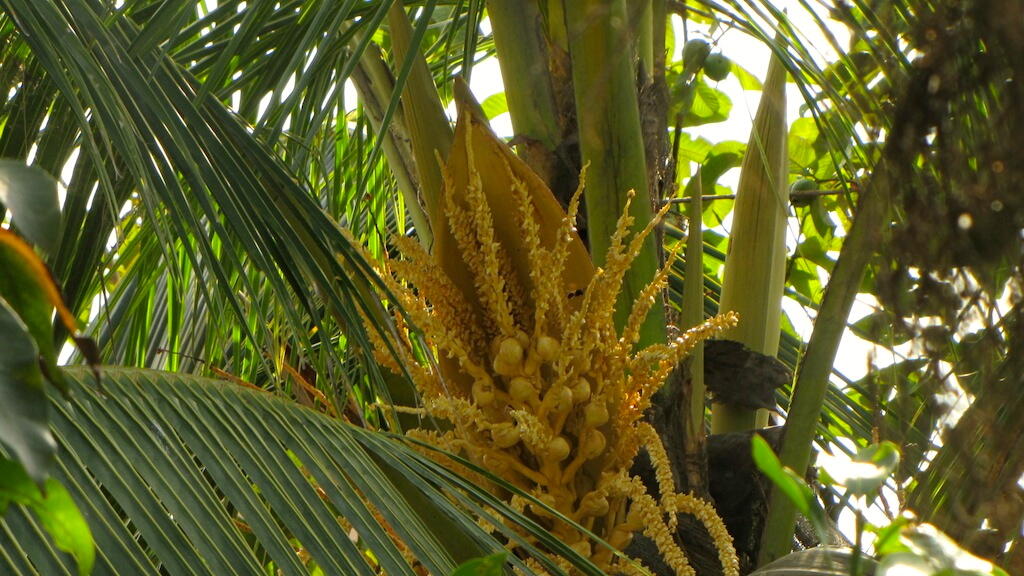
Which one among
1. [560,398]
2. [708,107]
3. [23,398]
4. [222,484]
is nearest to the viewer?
[23,398]

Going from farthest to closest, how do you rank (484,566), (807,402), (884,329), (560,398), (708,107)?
(708,107)
(807,402)
(560,398)
(884,329)
(484,566)

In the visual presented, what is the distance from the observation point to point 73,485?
71 cm

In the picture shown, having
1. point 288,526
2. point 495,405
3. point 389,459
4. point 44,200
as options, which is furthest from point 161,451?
point 44,200

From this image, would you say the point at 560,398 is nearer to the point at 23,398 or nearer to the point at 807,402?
the point at 807,402

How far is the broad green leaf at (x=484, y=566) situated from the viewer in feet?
1.45

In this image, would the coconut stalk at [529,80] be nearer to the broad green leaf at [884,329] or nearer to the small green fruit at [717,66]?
the small green fruit at [717,66]

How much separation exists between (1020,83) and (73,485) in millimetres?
555

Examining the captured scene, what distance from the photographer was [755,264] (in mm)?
1516

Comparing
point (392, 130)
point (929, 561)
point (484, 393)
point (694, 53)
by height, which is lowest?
point (484, 393)

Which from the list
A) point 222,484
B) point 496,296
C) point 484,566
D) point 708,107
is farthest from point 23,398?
point 708,107

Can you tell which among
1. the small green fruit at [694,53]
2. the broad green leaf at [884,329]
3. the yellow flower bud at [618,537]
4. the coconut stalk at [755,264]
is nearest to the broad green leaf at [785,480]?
the broad green leaf at [884,329]

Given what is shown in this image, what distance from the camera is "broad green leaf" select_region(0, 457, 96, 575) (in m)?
0.34

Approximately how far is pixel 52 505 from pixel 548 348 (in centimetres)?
78

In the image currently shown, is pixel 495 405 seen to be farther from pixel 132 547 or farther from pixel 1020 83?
pixel 1020 83
